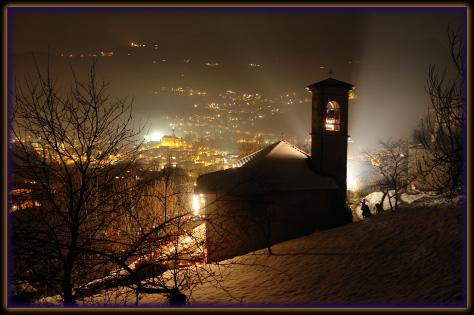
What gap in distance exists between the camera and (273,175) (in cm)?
1586

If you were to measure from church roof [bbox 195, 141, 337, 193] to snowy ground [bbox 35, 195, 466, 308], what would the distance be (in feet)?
9.44

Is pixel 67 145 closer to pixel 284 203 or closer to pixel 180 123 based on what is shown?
pixel 284 203

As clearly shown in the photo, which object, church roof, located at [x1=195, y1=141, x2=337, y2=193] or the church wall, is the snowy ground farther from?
church roof, located at [x1=195, y1=141, x2=337, y2=193]

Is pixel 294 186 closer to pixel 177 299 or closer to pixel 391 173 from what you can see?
pixel 177 299

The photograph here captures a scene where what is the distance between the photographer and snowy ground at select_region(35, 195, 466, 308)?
26.8 ft

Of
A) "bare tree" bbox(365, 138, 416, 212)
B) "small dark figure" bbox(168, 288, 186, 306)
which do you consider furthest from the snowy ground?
"bare tree" bbox(365, 138, 416, 212)

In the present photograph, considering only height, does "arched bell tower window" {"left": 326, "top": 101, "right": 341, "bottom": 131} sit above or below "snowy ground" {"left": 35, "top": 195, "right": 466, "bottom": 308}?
above

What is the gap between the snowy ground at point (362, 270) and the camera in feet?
26.8

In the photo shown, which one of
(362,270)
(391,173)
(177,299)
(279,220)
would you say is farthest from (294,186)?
(391,173)

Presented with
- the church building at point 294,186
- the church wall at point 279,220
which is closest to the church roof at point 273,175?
the church building at point 294,186

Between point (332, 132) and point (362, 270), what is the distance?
9.14 meters

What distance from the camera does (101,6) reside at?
5430 millimetres

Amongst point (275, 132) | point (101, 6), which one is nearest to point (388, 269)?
point (101, 6)

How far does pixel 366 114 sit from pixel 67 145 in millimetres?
94976
